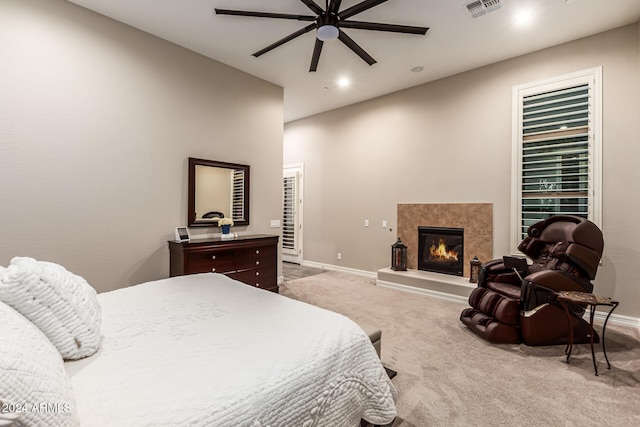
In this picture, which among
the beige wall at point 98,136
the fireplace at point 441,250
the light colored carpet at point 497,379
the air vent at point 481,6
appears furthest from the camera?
the fireplace at point 441,250

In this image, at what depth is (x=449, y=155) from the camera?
4.75 metres

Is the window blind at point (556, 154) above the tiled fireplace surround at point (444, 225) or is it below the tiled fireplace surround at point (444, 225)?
above

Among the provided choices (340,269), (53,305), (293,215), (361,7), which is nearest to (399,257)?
(340,269)

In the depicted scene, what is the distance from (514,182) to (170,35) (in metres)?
4.83

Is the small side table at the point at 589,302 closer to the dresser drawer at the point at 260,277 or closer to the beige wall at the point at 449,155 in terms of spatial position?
the beige wall at the point at 449,155

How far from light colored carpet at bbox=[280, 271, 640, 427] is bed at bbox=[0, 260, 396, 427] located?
80cm

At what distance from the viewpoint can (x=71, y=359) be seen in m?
1.18

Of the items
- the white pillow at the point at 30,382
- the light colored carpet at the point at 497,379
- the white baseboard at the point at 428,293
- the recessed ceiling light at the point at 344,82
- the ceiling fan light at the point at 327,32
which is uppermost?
the recessed ceiling light at the point at 344,82

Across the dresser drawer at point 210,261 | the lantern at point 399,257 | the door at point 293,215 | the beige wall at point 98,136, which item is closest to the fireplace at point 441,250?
the lantern at point 399,257

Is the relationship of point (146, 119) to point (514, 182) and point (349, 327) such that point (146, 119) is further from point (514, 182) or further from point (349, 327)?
point (514, 182)

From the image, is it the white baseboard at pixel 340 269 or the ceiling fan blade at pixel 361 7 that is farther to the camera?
the white baseboard at pixel 340 269

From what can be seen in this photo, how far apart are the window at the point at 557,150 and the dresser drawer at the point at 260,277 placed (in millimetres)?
3389

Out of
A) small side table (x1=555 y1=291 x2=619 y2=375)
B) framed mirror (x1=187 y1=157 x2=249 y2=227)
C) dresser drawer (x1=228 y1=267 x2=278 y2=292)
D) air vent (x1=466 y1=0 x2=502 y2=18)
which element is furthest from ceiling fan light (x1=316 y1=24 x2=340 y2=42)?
small side table (x1=555 y1=291 x2=619 y2=375)

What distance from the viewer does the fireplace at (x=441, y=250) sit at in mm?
4648
